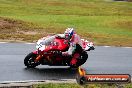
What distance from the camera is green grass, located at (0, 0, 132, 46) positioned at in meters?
27.3

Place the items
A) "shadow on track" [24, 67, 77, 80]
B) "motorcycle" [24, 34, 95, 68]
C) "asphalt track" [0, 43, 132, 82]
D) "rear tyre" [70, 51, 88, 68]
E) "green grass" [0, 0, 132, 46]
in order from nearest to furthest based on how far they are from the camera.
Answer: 1. "shadow on track" [24, 67, 77, 80]
2. "asphalt track" [0, 43, 132, 82]
3. "motorcycle" [24, 34, 95, 68]
4. "rear tyre" [70, 51, 88, 68]
5. "green grass" [0, 0, 132, 46]

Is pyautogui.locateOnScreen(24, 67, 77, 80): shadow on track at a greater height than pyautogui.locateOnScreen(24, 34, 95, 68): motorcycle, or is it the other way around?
pyautogui.locateOnScreen(24, 34, 95, 68): motorcycle

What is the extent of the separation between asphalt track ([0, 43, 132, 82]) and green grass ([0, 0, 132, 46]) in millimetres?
2508

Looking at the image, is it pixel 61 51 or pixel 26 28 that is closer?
pixel 61 51

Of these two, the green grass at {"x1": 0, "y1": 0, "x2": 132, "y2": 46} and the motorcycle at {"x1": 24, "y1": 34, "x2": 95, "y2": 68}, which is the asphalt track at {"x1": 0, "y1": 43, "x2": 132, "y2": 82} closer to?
the motorcycle at {"x1": 24, "y1": 34, "x2": 95, "y2": 68}

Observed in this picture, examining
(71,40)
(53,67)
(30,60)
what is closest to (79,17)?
(53,67)

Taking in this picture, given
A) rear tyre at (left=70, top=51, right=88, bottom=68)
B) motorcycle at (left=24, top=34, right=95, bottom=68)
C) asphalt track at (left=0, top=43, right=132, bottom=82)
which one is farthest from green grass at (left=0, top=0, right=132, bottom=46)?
motorcycle at (left=24, top=34, right=95, bottom=68)

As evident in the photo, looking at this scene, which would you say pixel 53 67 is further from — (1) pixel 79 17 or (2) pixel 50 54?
(1) pixel 79 17

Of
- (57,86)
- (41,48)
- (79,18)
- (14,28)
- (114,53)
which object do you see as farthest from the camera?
(79,18)

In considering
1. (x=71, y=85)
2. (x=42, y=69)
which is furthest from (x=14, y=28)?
(x=71, y=85)

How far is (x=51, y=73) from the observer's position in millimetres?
16453

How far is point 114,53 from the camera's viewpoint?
21016 mm

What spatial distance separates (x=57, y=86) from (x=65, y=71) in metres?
3.12

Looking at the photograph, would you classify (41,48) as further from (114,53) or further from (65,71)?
(114,53)
